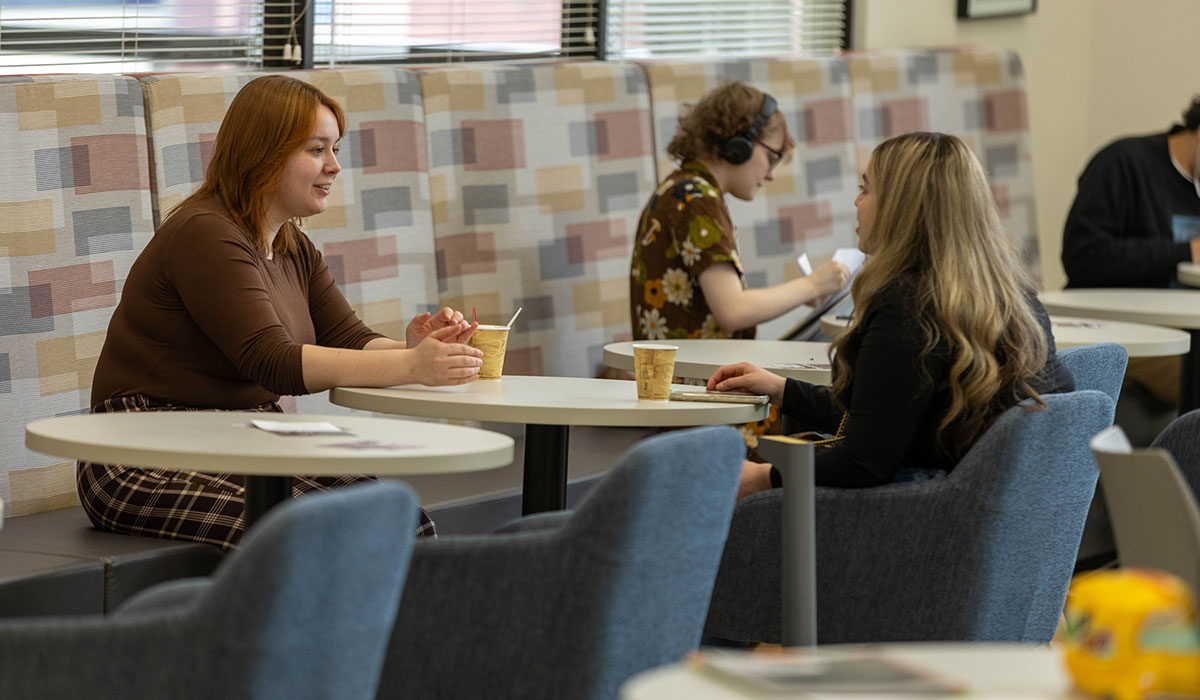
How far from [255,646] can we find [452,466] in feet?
1.78

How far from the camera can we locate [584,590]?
1.74m

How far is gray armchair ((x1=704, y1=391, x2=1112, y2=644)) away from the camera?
2238 mm

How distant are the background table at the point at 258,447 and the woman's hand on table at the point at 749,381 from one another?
0.60 meters

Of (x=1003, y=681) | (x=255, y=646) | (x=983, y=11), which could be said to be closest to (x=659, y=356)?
(x=255, y=646)

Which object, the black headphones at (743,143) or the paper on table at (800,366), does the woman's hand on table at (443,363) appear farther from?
the black headphones at (743,143)

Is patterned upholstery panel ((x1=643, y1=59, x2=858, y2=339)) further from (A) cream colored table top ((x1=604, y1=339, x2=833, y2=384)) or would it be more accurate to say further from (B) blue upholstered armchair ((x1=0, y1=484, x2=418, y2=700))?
(B) blue upholstered armchair ((x1=0, y1=484, x2=418, y2=700))

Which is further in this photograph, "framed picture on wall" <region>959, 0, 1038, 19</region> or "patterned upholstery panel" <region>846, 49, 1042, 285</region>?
"framed picture on wall" <region>959, 0, 1038, 19</region>

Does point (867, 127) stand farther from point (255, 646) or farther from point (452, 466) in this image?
point (255, 646)

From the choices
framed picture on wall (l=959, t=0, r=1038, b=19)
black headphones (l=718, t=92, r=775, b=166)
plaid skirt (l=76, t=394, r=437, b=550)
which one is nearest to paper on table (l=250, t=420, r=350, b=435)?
plaid skirt (l=76, t=394, r=437, b=550)

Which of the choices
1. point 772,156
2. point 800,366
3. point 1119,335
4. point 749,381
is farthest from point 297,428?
point 1119,335

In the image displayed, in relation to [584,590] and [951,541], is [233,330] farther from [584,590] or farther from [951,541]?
[951,541]

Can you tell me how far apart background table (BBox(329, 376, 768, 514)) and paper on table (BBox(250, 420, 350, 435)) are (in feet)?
0.75

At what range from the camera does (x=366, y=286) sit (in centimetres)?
364

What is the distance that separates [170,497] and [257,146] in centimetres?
63
